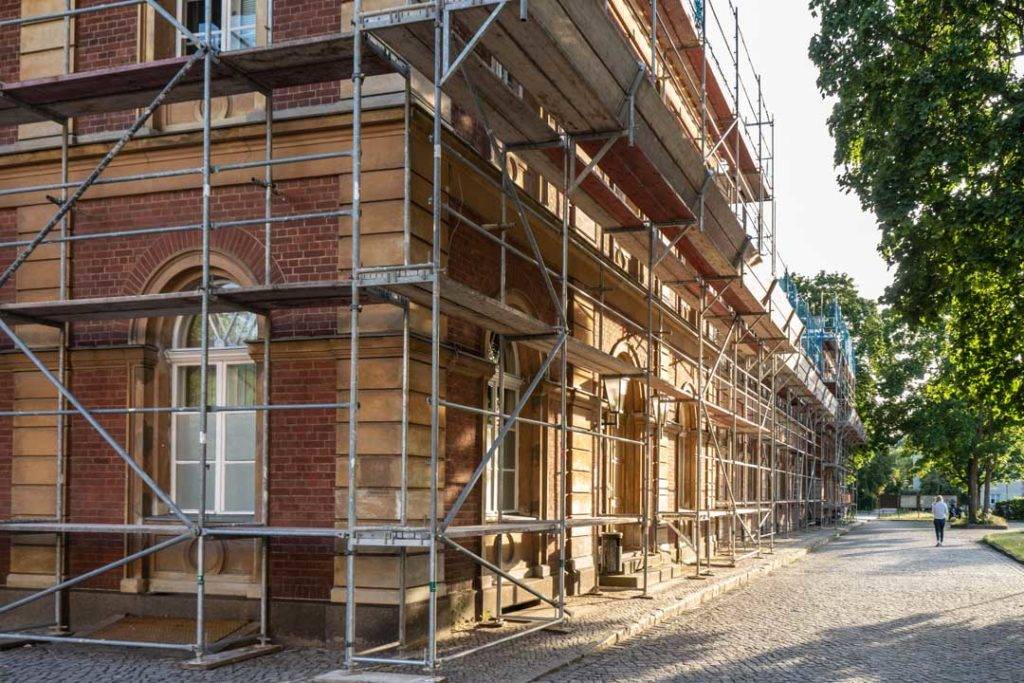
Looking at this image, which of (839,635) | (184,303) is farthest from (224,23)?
(839,635)

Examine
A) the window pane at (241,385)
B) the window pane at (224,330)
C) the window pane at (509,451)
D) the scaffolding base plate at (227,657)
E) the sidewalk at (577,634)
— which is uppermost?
the window pane at (224,330)

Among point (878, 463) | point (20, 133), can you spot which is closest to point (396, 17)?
point (20, 133)

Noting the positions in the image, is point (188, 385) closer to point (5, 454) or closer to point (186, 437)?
point (186, 437)

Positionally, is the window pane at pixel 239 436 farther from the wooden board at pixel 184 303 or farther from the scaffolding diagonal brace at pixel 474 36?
the scaffolding diagonal brace at pixel 474 36

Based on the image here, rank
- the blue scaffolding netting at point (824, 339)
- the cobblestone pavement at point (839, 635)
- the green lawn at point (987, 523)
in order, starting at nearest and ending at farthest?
1. the cobblestone pavement at point (839, 635)
2. the blue scaffolding netting at point (824, 339)
3. the green lawn at point (987, 523)

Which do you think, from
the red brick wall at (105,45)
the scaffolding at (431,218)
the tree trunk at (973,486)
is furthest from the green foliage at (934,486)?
the red brick wall at (105,45)

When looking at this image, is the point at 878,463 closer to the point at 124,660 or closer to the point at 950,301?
the point at 950,301

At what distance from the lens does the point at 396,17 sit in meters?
9.36

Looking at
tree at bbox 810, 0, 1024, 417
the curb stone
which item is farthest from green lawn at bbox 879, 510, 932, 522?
tree at bbox 810, 0, 1024, 417

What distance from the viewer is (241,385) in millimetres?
11859

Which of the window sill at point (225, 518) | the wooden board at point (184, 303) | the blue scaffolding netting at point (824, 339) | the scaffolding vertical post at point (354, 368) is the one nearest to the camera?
the scaffolding vertical post at point (354, 368)

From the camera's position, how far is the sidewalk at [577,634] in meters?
9.48

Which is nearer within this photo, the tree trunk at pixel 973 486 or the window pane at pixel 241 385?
the window pane at pixel 241 385

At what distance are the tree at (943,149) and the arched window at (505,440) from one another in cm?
663
